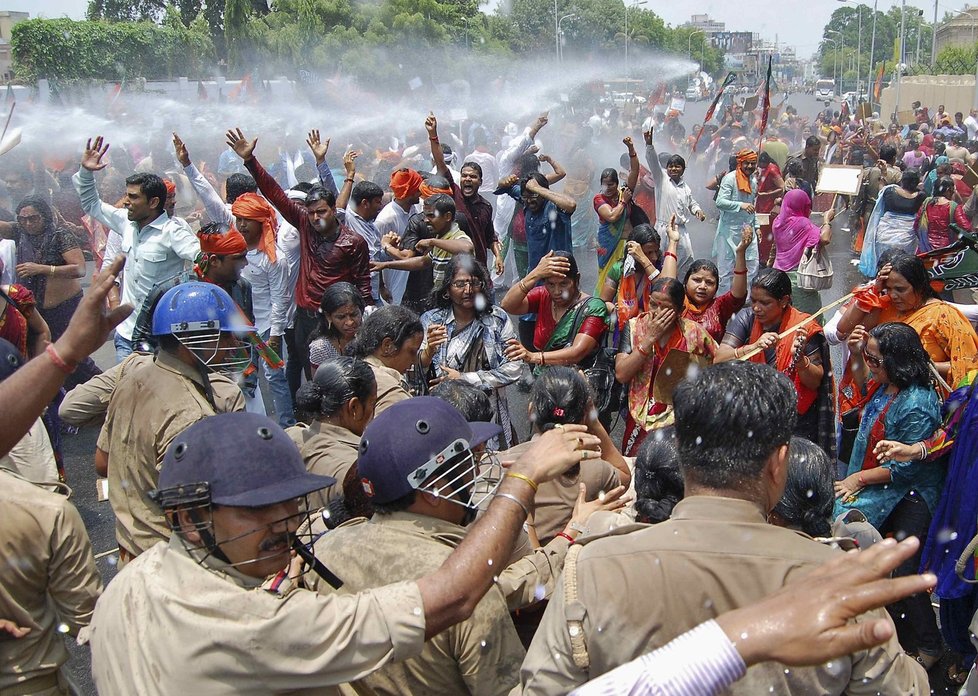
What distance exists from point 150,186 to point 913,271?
4.54 metres

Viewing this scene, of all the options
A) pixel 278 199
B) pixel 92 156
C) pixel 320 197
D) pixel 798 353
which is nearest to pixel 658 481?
pixel 798 353

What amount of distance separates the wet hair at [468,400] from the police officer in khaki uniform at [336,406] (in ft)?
1.02

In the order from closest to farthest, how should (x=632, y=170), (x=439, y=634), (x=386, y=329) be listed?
(x=439, y=634)
(x=386, y=329)
(x=632, y=170)

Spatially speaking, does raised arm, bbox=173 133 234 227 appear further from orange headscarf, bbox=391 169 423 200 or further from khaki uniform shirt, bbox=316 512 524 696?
khaki uniform shirt, bbox=316 512 524 696

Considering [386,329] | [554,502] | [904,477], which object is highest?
[386,329]

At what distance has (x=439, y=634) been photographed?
2191 millimetres

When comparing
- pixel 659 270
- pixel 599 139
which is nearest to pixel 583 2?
pixel 599 139

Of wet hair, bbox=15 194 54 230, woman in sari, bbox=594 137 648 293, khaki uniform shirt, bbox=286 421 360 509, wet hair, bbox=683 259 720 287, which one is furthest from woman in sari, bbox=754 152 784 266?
khaki uniform shirt, bbox=286 421 360 509

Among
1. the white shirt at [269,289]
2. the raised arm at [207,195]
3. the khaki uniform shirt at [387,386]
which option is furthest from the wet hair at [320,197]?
the khaki uniform shirt at [387,386]

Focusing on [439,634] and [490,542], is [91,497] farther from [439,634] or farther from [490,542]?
[490,542]

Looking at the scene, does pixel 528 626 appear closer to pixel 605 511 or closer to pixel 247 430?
pixel 605 511

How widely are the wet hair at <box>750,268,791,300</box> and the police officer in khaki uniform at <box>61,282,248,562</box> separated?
2.82 m

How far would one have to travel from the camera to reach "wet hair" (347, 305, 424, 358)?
14.4 ft

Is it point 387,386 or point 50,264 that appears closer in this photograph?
point 387,386
